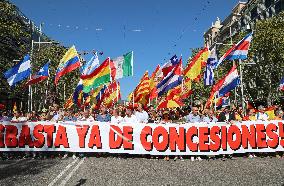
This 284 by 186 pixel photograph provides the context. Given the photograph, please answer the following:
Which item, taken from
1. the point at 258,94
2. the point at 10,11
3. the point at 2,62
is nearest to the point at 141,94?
the point at 10,11

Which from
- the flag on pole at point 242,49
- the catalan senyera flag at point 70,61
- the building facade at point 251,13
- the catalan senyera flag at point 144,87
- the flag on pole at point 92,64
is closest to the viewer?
the flag on pole at point 242,49

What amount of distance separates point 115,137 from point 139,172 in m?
3.43

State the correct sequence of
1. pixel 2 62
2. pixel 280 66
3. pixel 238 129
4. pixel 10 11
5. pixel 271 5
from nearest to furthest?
1. pixel 238 129
2. pixel 10 11
3. pixel 2 62
4. pixel 280 66
5. pixel 271 5

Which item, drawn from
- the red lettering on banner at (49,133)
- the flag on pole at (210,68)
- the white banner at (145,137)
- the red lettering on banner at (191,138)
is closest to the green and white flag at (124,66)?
the white banner at (145,137)

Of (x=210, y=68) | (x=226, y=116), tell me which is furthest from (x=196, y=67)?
(x=226, y=116)

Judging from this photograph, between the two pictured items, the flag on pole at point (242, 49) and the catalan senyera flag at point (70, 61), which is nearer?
the flag on pole at point (242, 49)

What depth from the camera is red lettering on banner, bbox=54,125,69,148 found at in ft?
45.5

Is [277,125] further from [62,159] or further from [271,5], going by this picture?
[271,5]

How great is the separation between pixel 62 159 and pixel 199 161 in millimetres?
4314

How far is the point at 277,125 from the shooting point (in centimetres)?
1384

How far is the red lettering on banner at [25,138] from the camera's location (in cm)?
1385

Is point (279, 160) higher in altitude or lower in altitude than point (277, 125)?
lower

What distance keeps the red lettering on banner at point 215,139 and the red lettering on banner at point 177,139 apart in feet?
2.99

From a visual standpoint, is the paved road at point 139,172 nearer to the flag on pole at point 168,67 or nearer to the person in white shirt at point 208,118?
the person in white shirt at point 208,118
